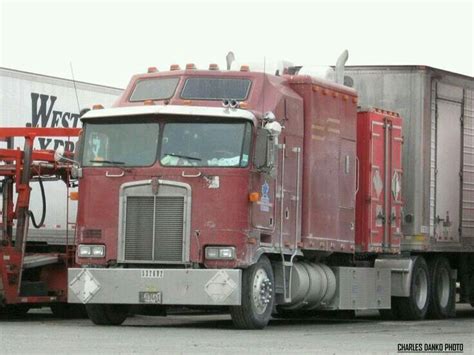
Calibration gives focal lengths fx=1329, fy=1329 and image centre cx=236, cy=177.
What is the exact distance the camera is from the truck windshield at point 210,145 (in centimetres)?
1866

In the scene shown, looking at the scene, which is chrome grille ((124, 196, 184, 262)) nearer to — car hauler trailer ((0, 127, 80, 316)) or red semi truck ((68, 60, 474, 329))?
red semi truck ((68, 60, 474, 329))

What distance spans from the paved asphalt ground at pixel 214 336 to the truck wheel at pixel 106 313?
22 centimetres

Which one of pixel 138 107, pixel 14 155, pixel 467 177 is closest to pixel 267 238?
pixel 138 107

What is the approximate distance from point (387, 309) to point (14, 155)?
7.55 meters

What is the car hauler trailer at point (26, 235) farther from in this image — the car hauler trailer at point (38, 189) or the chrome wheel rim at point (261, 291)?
the chrome wheel rim at point (261, 291)

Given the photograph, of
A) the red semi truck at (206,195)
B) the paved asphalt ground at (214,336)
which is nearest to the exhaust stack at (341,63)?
the red semi truck at (206,195)

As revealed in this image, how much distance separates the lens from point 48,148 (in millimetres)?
23172

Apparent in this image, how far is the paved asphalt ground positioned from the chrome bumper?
442 millimetres

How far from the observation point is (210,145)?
18.7 meters

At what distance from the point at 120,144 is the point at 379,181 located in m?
5.80

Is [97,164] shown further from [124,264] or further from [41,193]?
[41,193]

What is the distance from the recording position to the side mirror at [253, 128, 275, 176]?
18.6 metres

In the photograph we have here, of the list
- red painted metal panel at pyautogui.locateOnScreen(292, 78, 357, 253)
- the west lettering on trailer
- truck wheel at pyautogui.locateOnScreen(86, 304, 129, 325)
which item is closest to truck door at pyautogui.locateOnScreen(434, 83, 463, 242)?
red painted metal panel at pyautogui.locateOnScreen(292, 78, 357, 253)

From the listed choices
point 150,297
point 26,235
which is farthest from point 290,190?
point 26,235
